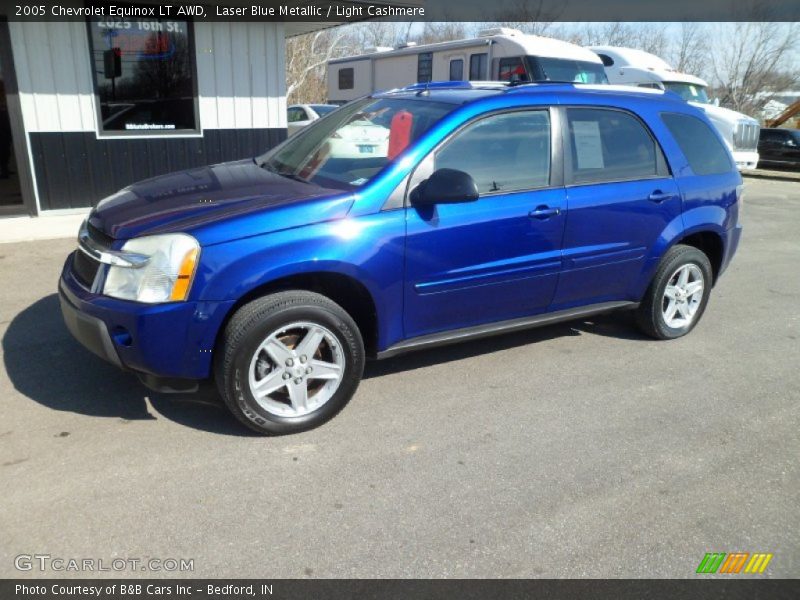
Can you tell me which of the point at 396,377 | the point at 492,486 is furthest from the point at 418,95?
the point at 492,486

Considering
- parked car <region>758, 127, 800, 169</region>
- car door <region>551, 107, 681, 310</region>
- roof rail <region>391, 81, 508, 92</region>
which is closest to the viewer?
car door <region>551, 107, 681, 310</region>

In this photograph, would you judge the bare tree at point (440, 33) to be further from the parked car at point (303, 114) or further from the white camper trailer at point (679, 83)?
the parked car at point (303, 114)

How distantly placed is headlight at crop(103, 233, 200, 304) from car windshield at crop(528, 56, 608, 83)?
11235mm

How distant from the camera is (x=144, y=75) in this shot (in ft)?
29.7

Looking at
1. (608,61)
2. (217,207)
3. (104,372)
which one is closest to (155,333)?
(217,207)

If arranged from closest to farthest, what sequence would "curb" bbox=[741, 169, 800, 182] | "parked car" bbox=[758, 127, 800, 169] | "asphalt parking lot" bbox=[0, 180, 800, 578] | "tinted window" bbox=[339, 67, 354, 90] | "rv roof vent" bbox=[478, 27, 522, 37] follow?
"asphalt parking lot" bbox=[0, 180, 800, 578]
"rv roof vent" bbox=[478, 27, 522, 37]
"curb" bbox=[741, 169, 800, 182]
"tinted window" bbox=[339, 67, 354, 90]
"parked car" bbox=[758, 127, 800, 169]

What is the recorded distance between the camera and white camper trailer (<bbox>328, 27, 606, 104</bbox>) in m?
13.2

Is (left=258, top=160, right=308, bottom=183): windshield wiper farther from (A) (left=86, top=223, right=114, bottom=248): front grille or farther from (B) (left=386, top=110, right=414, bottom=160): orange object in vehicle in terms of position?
(A) (left=86, top=223, right=114, bottom=248): front grille

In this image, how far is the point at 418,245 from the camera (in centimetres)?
370

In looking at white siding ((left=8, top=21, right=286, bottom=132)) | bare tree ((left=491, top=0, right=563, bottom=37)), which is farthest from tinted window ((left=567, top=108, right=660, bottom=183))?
bare tree ((left=491, top=0, right=563, bottom=37))

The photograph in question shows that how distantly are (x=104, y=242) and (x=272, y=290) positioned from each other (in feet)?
3.02

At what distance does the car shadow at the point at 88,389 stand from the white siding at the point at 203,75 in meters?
4.91

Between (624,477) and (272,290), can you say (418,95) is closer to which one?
(272,290)

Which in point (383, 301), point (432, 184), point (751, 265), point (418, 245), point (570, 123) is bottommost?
point (751, 265)
